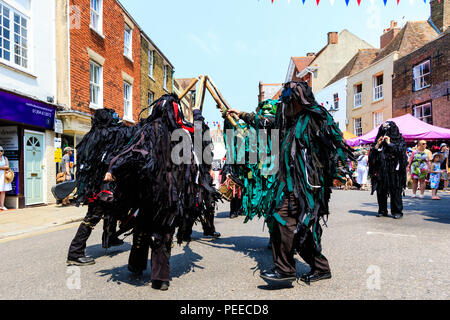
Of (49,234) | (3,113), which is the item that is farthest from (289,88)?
(3,113)

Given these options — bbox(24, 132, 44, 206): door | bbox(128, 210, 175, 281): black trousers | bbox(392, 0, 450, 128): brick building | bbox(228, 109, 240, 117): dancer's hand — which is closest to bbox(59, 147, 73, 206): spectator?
bbox(24, 132, 44, 206): door

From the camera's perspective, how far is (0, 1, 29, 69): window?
9.41 meters

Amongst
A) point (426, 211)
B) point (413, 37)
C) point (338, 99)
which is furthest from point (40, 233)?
point (338, 99)

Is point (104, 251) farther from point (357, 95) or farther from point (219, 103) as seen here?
point (357, 95)

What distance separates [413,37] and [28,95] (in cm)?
2230

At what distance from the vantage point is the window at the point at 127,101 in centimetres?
1673

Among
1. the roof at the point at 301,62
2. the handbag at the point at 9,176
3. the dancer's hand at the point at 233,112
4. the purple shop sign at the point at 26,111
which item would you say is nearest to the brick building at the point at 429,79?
the roof at the point at 301,62

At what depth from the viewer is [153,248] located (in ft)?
10.3

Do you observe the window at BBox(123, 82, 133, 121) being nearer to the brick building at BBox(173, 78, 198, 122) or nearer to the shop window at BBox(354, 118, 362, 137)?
the brick building at BBox(173, 78, 198, 122)

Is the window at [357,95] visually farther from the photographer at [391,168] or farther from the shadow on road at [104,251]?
the shadow on road at [104,251]

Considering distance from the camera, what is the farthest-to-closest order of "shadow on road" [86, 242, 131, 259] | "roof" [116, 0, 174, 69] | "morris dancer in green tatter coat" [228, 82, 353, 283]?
"roof" [116, 0, 174, 69] < "shadow on road" [86, 242, 131, 259] < "morris dancer in green tatter coat" [228, 82, 353, 283]
